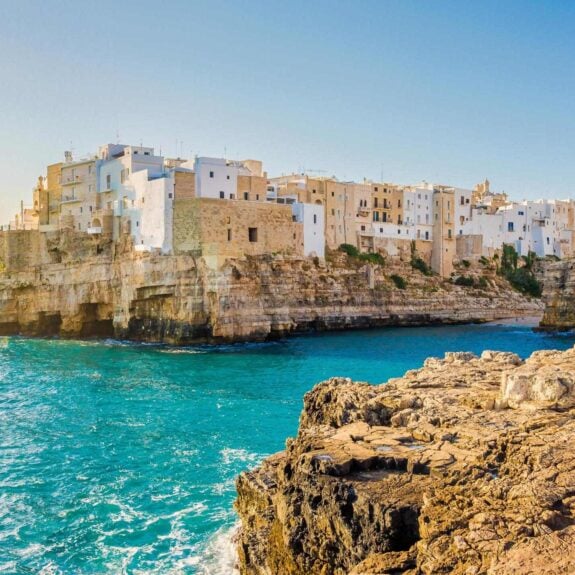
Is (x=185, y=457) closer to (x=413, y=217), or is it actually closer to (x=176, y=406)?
(x=176, y=406)

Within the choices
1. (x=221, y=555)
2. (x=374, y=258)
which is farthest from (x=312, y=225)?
(x=221, y=555)

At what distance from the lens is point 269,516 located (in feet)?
38.0

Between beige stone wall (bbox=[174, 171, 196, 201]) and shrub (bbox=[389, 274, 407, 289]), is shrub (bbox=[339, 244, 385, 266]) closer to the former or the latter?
shrub (bbox=[389, 274, 407, 289])

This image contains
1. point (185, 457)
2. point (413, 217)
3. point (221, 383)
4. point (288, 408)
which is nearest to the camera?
point (185, 457)

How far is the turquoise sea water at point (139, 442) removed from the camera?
13484mm

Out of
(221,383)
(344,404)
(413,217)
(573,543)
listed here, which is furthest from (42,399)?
(413,217)

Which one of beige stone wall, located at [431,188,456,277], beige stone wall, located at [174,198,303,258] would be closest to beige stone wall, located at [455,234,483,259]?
beige stone wall, located at [431,188,456,277]

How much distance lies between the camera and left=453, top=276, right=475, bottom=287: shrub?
67562 mm

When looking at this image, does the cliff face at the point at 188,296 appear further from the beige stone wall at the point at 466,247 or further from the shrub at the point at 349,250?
the beige stone wall at the point at 466,247

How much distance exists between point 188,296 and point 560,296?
31240 mm

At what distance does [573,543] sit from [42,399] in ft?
75.4

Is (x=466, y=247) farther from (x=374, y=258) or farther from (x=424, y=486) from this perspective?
(x=424, y=486)

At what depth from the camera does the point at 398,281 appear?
61844 millimetres

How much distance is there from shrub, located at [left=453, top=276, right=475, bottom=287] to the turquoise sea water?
27020mm
